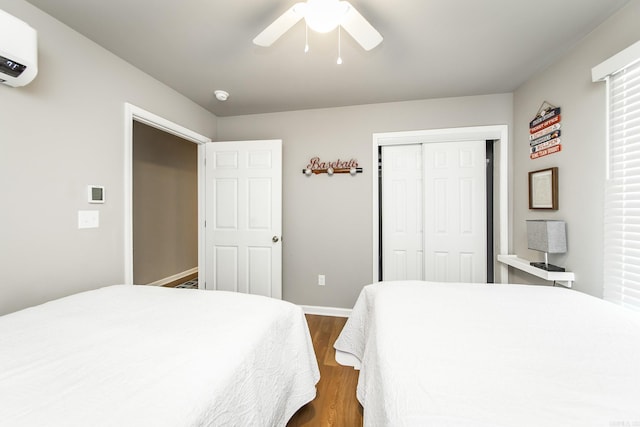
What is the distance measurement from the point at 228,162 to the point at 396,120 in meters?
1.96

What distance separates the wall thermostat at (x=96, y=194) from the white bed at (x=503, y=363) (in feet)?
6.67

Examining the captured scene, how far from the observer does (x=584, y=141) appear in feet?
5.74

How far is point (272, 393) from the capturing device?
1.12 meters

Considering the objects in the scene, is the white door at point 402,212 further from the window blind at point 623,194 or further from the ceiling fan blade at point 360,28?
the ceiling fan blade at point 360,28

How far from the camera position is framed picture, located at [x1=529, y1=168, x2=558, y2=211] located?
1.99 meters

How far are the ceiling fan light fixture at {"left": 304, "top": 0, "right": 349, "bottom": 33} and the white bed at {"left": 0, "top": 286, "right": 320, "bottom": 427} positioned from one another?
152 centimetres

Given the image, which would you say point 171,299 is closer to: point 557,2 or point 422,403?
point 422,403

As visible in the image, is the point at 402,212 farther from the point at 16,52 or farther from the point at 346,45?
the point at 16,52

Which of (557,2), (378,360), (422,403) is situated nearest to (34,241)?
(378,360)

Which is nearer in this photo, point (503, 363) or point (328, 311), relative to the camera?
point (503, 363)

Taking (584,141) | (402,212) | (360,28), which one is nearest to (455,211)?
(402,212)

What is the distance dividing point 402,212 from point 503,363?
7.37ft

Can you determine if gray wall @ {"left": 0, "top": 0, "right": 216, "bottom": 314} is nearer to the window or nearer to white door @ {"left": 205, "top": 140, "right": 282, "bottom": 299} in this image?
white door @ {"left": 205, "top": 140, "right": 282, "bottom": 299}

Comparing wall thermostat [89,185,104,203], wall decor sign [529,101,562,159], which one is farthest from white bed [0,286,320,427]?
wall decor sign [529,101,562,159]
